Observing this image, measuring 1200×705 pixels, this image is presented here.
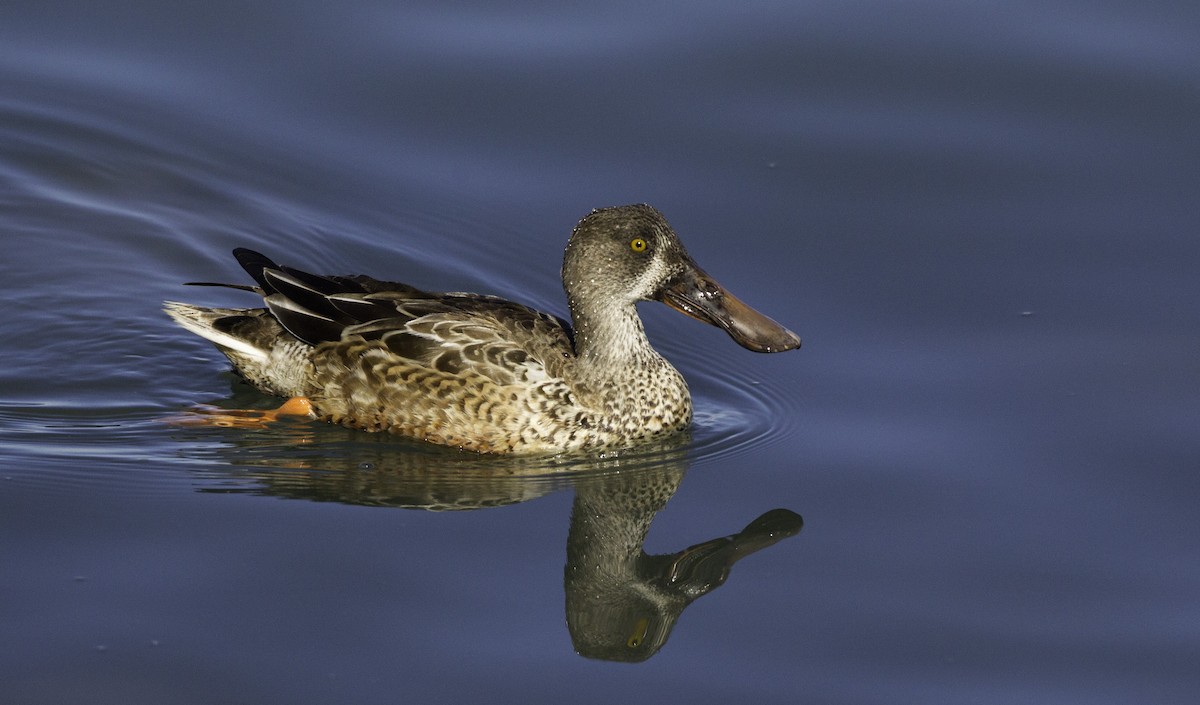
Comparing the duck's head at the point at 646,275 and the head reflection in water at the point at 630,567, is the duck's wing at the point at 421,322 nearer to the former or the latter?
the duck's head at the point at 646,275

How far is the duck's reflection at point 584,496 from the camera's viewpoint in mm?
8117

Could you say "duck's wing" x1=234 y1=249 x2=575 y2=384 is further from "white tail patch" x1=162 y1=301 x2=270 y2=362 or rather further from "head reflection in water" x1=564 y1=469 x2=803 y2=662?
"head reflection in water" x1=564 y1=469 x2=803 y2=662

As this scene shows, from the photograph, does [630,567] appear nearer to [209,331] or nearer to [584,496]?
[584,496]

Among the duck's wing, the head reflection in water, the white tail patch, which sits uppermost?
the duck's wing

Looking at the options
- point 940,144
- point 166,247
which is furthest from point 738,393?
point 166,247

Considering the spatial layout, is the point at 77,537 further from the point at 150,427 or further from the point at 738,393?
the point at 738,393

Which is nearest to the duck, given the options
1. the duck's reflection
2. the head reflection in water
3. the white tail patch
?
the duck's reflection

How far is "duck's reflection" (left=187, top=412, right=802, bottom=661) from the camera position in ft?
26.6

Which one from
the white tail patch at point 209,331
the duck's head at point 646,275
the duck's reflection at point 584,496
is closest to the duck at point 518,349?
the duck's head at point 646,275

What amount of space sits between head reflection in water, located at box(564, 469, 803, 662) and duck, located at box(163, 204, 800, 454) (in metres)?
0.56

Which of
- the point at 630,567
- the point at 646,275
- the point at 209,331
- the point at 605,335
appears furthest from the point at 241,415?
the point at 630,567

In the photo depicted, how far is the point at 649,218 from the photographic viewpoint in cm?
962

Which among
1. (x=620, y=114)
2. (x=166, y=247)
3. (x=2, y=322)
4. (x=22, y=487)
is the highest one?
(x=620, y=114)

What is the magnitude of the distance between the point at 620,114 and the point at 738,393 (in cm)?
288
